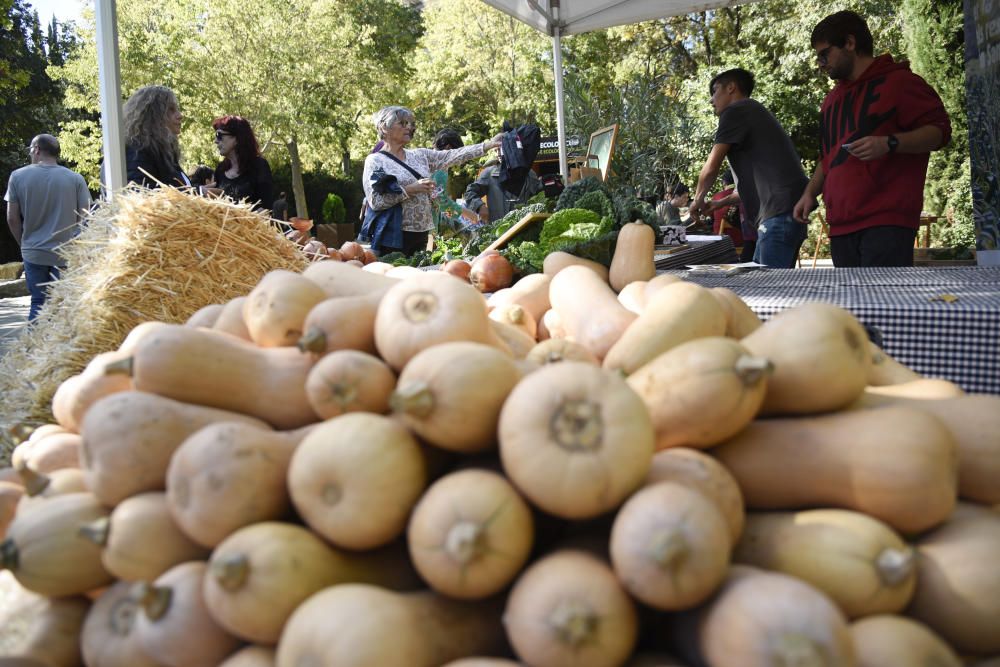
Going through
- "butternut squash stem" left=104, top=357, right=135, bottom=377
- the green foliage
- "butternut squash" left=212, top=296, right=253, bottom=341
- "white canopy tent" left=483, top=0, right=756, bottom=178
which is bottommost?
"butternut squash stem" left=104, top=357, right=135, bottom=377

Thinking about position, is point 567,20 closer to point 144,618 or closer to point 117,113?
point 117,113

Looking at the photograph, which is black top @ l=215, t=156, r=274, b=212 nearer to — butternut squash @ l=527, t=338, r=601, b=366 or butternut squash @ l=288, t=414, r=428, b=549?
butternut squash @ l=527, t=338, r=601, b=366

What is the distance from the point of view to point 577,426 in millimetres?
1045

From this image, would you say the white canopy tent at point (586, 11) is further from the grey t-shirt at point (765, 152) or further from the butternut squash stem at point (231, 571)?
the butternut squash stem at point (231, 571)

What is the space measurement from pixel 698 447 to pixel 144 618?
94cm

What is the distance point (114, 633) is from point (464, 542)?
0.63m

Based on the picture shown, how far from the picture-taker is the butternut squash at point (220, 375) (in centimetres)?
137

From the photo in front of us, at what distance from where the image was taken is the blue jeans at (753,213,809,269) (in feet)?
18.0

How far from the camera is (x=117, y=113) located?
12.4 ft

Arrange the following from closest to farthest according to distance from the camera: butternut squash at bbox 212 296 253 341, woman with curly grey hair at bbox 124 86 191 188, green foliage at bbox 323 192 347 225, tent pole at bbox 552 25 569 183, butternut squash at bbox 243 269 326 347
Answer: butternut squash at bbox 243 269 326 347 < butternut squash at bbox 212 296 253 341 < woman with curly grey hair at bbox 124 86 191 188 < tent pole at bbox 552 25 569 183 < green foliage at bbox 323 192 347 225

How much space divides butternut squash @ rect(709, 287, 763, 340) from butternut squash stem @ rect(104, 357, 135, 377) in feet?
4.79

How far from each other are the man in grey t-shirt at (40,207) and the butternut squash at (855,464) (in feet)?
22.5

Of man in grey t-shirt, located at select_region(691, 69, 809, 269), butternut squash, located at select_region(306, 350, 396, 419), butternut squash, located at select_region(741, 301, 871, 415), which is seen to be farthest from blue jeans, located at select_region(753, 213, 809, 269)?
butternut squash, located at select_region(306, 350, 396, 419)

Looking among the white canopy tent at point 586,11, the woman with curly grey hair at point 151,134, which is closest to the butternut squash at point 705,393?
the woman with curly grey hair at point 151,134
